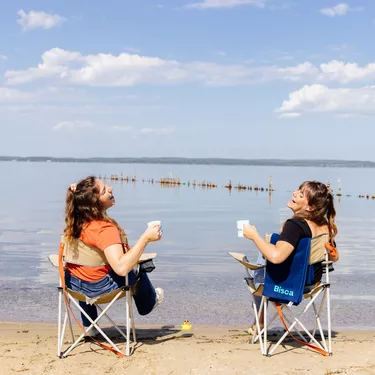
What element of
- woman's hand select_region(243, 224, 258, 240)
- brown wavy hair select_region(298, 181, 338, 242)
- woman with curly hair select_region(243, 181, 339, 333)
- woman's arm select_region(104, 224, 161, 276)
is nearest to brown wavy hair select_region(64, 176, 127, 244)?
woman's arm select_region(104, 224, 161, 276)

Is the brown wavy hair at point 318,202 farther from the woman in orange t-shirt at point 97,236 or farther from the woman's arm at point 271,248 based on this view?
the woman in orange t-shirt at point 97,236

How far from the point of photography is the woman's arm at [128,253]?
4324 millimetres

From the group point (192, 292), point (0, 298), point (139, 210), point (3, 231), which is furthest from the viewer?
point (139, 210)

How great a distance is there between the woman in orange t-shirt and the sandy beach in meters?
0.54

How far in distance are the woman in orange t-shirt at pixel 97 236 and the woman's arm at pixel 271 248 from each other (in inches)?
26.4

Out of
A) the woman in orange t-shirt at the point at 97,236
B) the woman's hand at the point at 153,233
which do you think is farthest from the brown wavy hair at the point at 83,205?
the woman's hand at the point at 153,233

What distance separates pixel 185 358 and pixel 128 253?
957 millimetres

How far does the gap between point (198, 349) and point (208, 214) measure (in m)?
23.9

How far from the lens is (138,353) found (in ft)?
15.7

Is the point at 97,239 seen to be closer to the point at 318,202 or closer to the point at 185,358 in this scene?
the point at 185,358

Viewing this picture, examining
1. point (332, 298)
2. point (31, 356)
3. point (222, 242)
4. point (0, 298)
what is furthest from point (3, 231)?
point (31, 356)

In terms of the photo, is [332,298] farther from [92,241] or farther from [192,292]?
[92,241]

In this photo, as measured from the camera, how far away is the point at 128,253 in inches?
172

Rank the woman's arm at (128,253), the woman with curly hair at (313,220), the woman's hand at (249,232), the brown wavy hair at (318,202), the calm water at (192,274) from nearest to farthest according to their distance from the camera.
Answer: the woman's arm at (128,253) < the woman's hand at (249,232) < the woman with curly hair at (313,220) < the brown wavy hair at (318,202) < the calm water at (192,274)
